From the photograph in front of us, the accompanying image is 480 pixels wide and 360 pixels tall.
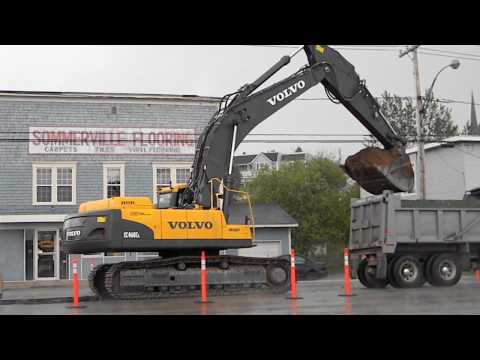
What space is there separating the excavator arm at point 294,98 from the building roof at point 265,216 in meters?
15.3

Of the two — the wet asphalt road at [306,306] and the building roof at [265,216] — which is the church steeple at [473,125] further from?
the wet asphalt road at [306,306]

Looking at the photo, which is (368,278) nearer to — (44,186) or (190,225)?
(190,225)

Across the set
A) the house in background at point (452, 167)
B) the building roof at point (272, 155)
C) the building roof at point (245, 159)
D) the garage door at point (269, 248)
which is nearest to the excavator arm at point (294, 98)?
the garage door at point (269, 248)

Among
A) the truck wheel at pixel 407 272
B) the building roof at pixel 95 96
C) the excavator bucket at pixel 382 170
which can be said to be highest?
the building roof at pixel 95 96

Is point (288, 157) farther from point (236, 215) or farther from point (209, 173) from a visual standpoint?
point (209, 173)

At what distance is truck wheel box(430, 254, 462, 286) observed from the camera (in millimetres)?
19594

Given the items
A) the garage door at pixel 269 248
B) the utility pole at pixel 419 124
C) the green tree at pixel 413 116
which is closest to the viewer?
the utility pole at pixel 419 124

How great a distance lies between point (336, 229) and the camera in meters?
51.9

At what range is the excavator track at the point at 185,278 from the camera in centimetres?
1703

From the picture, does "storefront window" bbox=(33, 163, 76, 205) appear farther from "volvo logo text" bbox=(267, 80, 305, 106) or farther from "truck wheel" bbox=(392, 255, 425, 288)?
"truck wheel" bbox=(392, 255, 425, 288)

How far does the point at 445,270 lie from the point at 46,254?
18627 millimetres

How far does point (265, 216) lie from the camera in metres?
37.4

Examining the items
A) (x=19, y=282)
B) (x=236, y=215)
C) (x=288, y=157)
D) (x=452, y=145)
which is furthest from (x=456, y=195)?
(x=288, y=157)
